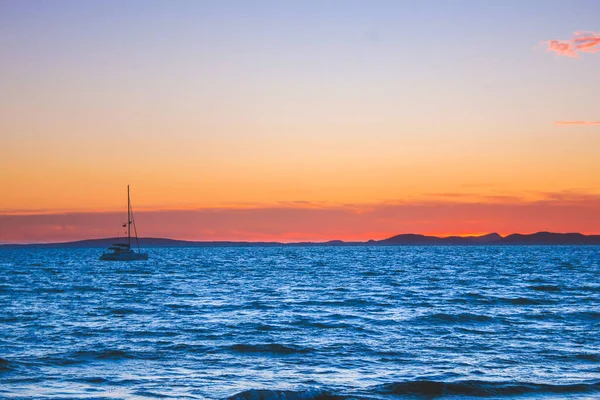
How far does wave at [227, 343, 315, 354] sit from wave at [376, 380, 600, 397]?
641 centimetres

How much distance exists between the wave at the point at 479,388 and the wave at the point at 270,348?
6411 mm

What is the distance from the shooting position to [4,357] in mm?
22953

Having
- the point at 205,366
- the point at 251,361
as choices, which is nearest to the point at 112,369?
the point at 205,366

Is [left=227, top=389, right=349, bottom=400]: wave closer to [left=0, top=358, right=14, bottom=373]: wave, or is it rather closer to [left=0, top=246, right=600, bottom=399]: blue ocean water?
[left=0, top=246, right=600, bottom=399]: blue ocean water

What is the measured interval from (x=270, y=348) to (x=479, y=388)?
9188mm

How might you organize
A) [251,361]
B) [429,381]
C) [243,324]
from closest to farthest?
1. [429,381]
2. [251,361]
3. [243,324]

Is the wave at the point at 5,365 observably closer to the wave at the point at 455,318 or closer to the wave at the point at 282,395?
the wave at the point at 282,395

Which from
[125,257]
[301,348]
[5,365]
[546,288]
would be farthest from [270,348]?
[125,257]

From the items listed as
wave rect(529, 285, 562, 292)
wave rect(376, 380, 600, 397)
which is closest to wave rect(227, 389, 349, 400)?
wave rect(376, 380, 600, 397)

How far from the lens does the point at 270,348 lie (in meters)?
25.2

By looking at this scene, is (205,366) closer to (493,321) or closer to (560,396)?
(560,396)

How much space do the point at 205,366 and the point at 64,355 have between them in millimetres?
5682

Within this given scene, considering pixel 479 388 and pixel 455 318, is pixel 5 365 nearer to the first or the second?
pixel 479 388

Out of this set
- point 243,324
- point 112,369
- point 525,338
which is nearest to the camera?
point 112,369
